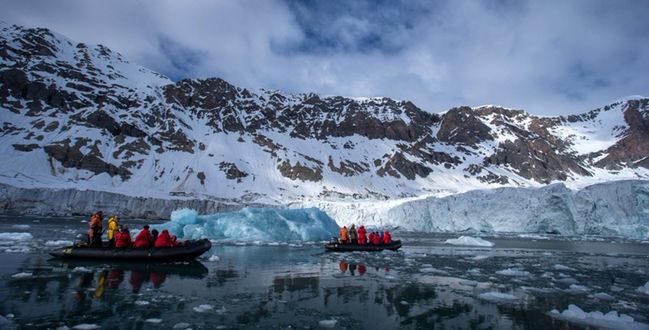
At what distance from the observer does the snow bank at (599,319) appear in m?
9.84

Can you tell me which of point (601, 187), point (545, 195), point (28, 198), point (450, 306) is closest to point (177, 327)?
point (450, 306)

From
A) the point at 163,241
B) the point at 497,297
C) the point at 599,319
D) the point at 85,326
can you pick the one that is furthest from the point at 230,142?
the point at 599,319

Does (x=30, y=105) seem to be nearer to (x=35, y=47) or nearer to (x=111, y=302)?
(x=35, y=47)

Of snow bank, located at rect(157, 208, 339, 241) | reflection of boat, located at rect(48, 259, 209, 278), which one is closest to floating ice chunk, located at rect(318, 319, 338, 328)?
reflection of boat, located at rect(48, 259, 209, 278)

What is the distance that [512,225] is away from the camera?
56.7 meters

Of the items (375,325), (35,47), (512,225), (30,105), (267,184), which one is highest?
(35,47)

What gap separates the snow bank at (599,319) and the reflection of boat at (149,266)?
11.6 m

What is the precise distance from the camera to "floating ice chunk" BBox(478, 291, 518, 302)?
1250cm

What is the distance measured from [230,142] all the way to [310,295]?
13286 centimetres

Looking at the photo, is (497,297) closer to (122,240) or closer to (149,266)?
(149,266)

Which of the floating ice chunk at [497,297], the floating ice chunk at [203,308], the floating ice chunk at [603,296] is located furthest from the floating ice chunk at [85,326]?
the floating ice chunk at [603,296]

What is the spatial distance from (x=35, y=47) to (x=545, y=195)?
156 metres

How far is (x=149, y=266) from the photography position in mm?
18391

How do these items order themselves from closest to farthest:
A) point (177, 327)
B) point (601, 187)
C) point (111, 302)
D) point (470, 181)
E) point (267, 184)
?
point (177, 327) → point (111, 302) → point (601, 187) → point (267, 184) → point (470, 181)
